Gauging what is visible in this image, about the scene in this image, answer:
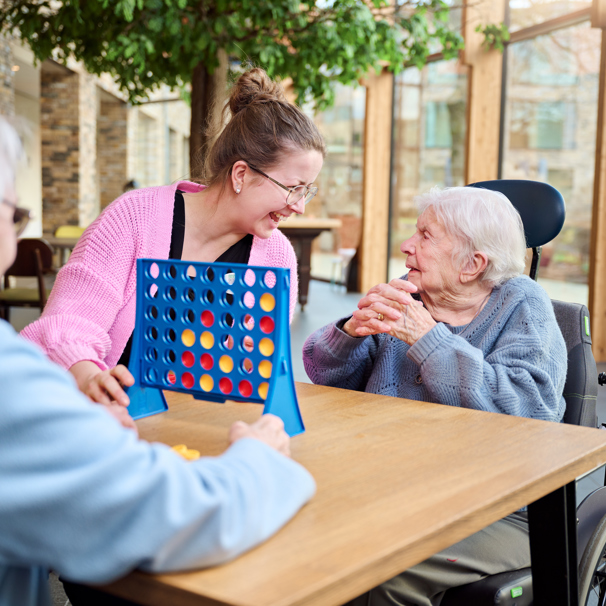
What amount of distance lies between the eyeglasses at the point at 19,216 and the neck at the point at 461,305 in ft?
3.75

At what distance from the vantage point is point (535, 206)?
1.93 meters

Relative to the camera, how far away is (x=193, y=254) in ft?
6.00

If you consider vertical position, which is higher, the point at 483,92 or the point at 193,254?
the point at 483,92

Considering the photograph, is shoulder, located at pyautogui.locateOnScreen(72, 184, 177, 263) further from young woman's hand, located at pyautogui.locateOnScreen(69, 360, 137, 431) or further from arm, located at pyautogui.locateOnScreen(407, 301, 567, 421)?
arm, located at pyautogui.locateOnScreen(407, 301, 567, 421)

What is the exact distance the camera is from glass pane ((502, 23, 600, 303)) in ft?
18.9

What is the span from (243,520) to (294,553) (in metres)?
0.07

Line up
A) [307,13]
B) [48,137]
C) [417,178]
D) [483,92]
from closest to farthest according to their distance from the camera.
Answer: [307,13]
[483,92]
[417,178]
[48,137]

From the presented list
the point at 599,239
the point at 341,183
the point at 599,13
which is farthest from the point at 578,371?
the point at 341,183

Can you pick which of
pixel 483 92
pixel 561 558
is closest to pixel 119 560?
pixel 561 558

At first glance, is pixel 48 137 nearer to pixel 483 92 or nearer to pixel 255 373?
pixel 483 92

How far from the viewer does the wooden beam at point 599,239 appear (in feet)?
17.4

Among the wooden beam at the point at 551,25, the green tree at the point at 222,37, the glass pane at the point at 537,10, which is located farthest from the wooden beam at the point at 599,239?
the green tree at the point at 222,37

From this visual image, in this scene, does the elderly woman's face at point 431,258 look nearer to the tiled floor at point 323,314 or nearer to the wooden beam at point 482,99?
the tiled floor at point 323,314

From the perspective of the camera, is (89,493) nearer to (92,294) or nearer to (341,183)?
(92,294)
